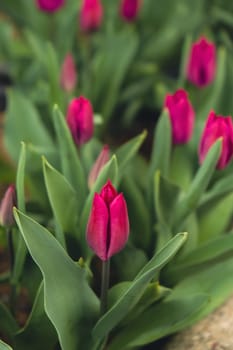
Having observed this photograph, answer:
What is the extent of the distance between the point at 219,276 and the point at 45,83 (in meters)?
0.61

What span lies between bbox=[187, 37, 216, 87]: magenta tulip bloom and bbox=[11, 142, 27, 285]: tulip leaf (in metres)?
0.33

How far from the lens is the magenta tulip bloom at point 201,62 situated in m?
1.15

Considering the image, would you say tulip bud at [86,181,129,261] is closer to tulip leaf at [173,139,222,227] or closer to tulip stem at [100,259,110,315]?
tulip stem at [100,259,110,315]

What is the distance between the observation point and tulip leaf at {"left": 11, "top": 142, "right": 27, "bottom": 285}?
0.93 metres

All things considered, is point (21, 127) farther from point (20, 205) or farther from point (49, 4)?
point (20, 205)

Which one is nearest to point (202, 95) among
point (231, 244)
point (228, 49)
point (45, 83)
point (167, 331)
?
point (228, 49)

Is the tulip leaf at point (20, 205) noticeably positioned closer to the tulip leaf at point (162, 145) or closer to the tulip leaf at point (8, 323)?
the tulip leaf at point (8, 323)

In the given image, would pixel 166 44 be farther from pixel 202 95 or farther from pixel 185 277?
pixel 185 277

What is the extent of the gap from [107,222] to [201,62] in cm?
43

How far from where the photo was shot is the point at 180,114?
3.37 feet

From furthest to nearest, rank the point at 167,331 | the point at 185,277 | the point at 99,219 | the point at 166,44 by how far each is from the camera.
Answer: the point at 166,44, the point at 185,277, the point at 167,331, the point at 99,219

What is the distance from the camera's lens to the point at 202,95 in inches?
54.1

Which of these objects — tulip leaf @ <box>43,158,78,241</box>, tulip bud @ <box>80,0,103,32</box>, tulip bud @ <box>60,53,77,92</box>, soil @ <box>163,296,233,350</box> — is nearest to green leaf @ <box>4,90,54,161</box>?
tulip bud @ <box>60,53,77,92</box>

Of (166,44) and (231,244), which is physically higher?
(166,44)
